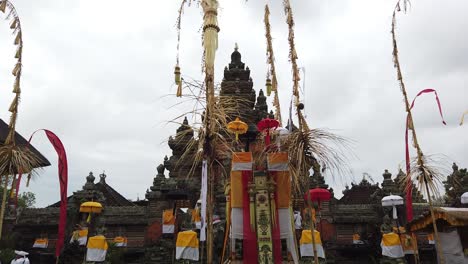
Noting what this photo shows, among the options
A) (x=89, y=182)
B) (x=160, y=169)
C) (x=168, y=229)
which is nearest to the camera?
(x=168, y=229)

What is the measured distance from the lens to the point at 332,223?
57.5 ft

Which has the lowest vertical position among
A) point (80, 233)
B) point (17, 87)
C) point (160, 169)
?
point (80, 233)

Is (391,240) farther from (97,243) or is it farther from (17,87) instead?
(17,87)

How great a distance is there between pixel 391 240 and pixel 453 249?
334 cm

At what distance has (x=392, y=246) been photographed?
40.2 ft

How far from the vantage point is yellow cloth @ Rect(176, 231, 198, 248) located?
1193 cm

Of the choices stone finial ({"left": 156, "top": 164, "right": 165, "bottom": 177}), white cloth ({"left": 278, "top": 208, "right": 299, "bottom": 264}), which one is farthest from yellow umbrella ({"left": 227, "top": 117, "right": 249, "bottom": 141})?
stone finial ({"left": 156, "top": 164, "right": 165, "bottom": 177})

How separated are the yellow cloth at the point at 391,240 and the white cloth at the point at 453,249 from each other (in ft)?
9.99

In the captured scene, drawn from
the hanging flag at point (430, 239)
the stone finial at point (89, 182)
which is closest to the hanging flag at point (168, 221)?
the stone finial at point (89, 182)

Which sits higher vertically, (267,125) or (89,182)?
(89,182)

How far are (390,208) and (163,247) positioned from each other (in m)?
11.0

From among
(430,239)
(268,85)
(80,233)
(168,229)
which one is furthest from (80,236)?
(430,239)

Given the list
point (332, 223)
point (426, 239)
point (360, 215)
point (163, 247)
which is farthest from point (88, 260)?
point (426, 239)

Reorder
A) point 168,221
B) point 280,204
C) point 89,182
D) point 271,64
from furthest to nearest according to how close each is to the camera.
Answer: point 89,182
point 168,221
point 271,64
point 280,204
